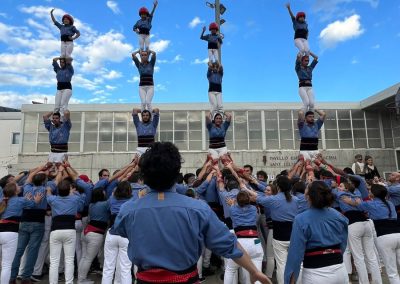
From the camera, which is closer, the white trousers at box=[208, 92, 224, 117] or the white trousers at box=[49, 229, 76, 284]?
the white trousers at box=[49, 229, 76, 284]

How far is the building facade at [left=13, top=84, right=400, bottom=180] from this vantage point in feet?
81.6

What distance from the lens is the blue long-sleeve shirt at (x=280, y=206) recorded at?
6.01 meters

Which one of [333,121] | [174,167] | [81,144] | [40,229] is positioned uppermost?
[333,121]

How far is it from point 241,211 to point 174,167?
3710 mm

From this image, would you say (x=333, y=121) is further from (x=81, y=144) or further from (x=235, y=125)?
(x=81, y=144)

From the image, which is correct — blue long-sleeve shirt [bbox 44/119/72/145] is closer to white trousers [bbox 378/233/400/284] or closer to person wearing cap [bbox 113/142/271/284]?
person wearing cap [bbox 113/142/271/284]

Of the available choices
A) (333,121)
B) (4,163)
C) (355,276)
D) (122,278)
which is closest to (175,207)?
(122,278)

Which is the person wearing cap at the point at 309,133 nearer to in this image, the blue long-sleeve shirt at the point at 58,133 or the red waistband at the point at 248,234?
the red waistband at the point at 248,234

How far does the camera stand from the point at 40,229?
7051 mm

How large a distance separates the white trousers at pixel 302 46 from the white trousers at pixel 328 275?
782cm

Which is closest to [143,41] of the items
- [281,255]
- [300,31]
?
[300,31]

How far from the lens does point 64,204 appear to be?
642cm

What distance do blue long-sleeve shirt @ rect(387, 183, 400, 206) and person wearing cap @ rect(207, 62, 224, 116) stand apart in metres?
4.92

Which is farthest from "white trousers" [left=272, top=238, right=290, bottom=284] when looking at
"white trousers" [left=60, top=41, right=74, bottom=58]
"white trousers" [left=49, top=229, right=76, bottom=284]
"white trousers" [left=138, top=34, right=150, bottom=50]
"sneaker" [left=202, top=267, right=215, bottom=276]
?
"white trousers" [left=60, top=41, right=74, bottom=58]
